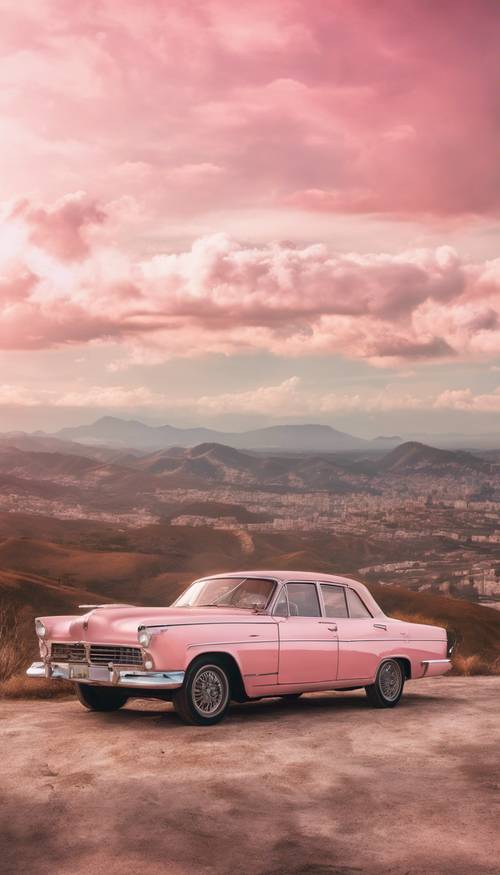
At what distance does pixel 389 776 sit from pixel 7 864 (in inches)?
142

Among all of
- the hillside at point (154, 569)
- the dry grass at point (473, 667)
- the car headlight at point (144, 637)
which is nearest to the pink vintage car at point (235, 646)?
the car headlight at point (144, 637)

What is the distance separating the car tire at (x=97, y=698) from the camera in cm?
1194

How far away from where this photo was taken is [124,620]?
10719 mm

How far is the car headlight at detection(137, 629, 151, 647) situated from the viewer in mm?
10305

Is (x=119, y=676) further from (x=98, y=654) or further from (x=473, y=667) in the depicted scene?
(x=473, y=667)

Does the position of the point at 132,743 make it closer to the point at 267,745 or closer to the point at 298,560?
the point at 267,745

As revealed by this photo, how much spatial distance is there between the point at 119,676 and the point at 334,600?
135 inches

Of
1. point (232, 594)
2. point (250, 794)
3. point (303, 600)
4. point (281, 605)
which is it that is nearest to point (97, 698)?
point (232, 594)

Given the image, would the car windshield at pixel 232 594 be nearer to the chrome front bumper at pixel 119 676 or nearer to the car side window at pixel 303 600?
the car side window at pixel 303 600

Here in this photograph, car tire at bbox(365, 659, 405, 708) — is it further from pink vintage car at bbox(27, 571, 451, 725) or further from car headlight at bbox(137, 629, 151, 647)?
car headlight at bbox(137, 629, 151, 647)

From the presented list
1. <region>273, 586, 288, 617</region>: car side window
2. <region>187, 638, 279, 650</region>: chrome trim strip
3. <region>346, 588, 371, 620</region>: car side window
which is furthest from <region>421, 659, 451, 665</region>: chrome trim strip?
<region>187, 638, 279, 650</region>: chrome trim strip

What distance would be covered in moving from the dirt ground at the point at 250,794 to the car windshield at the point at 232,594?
4.34ft

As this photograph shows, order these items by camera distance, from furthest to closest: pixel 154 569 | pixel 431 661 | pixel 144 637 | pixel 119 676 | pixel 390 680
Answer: pixel 154 569, pixel 431 661, pixel 390 680, pixel 119 676, pixel 144 637

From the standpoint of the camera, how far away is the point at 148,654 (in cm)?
1029
